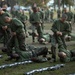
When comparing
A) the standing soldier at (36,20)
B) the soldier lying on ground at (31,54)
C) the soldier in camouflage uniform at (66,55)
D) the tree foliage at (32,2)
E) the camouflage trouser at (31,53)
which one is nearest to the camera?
the soldier in camouflage uniform at (66,55)

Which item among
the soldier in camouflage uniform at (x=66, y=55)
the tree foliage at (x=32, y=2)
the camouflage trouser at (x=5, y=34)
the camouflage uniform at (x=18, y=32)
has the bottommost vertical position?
the tree foliage at (x=32, y=2)

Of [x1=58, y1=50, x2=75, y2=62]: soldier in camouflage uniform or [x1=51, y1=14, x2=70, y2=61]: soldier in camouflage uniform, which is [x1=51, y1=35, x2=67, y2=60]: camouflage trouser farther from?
[x1=58, y1=50, x2=75, y2=62]: soldier in camouflage uniform

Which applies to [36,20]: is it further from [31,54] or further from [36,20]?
[31,54]

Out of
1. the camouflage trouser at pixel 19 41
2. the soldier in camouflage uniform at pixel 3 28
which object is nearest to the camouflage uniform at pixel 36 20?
the soldier in camouflage uniform at pixel 3 28

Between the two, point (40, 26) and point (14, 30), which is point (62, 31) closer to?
point (14, 30)

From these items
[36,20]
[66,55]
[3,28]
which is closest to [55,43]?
[66,55]

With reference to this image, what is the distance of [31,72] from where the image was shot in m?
10.6

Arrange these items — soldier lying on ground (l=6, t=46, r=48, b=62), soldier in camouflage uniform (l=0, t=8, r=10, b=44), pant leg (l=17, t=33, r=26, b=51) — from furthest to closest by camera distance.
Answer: soldier in camouflage uniform (l=0, t=8, r=10, b=44) → pant leg (l=17, t=33, r=26, b=51) → soldier lying on ground (l=6, t=46, r=48, b=62)

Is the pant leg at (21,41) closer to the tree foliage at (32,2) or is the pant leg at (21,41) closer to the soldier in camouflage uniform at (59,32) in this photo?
the soldier in camouflage uniform at (59,32)

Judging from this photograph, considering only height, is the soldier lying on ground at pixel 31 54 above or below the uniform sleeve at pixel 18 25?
below

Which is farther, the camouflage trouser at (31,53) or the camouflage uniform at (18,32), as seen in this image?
the camouflage uniform at (18,32)


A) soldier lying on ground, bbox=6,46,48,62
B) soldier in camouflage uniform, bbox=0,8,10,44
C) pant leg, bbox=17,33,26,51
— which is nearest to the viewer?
soldier lying on ground, bbox=6,46,48,62

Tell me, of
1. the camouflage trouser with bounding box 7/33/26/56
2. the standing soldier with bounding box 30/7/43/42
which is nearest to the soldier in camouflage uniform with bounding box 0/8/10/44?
the camouflage trouser with bounding box 7/33/26/56

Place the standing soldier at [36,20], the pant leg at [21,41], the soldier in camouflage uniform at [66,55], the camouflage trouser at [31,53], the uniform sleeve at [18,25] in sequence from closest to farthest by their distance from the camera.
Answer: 1. the soldier in camouflage uniform at [66,55]
2. the camouflage trouser at [31,53]
3. the uniform sleeve at [18,25]
4. the pant leg at [21,41]
5. the standing soldier at [36,20]
